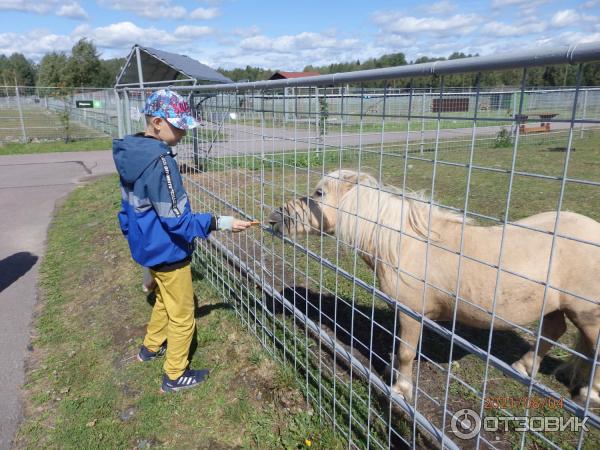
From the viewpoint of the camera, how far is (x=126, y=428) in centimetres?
296

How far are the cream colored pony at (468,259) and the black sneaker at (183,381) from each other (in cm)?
155

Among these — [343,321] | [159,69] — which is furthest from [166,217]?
[159,69]

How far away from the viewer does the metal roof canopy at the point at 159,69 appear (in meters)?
11.3

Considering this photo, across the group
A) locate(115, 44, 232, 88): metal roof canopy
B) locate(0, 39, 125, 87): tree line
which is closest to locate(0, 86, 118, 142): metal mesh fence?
locate(115, 44, 232, 88): metal roof canopy

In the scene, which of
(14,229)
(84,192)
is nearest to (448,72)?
(14,229)

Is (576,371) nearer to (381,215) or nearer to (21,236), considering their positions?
(381,215)

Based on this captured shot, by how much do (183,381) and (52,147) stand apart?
56.7ft

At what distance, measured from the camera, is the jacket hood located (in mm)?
2668

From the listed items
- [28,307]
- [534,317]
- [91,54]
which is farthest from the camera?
[91,54]

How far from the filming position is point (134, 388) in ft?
11.0

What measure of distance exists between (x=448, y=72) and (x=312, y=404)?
2.38 meters

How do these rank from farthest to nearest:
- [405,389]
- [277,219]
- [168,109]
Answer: [277,219] < [405,389] < [168,109]

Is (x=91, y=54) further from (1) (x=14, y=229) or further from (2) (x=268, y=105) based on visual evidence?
(2) (x=268, y=105)

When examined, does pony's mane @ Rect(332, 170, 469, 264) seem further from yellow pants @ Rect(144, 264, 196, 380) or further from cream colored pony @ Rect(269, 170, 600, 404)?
yellow pants @ Rect(144, 264, 196, 380)
